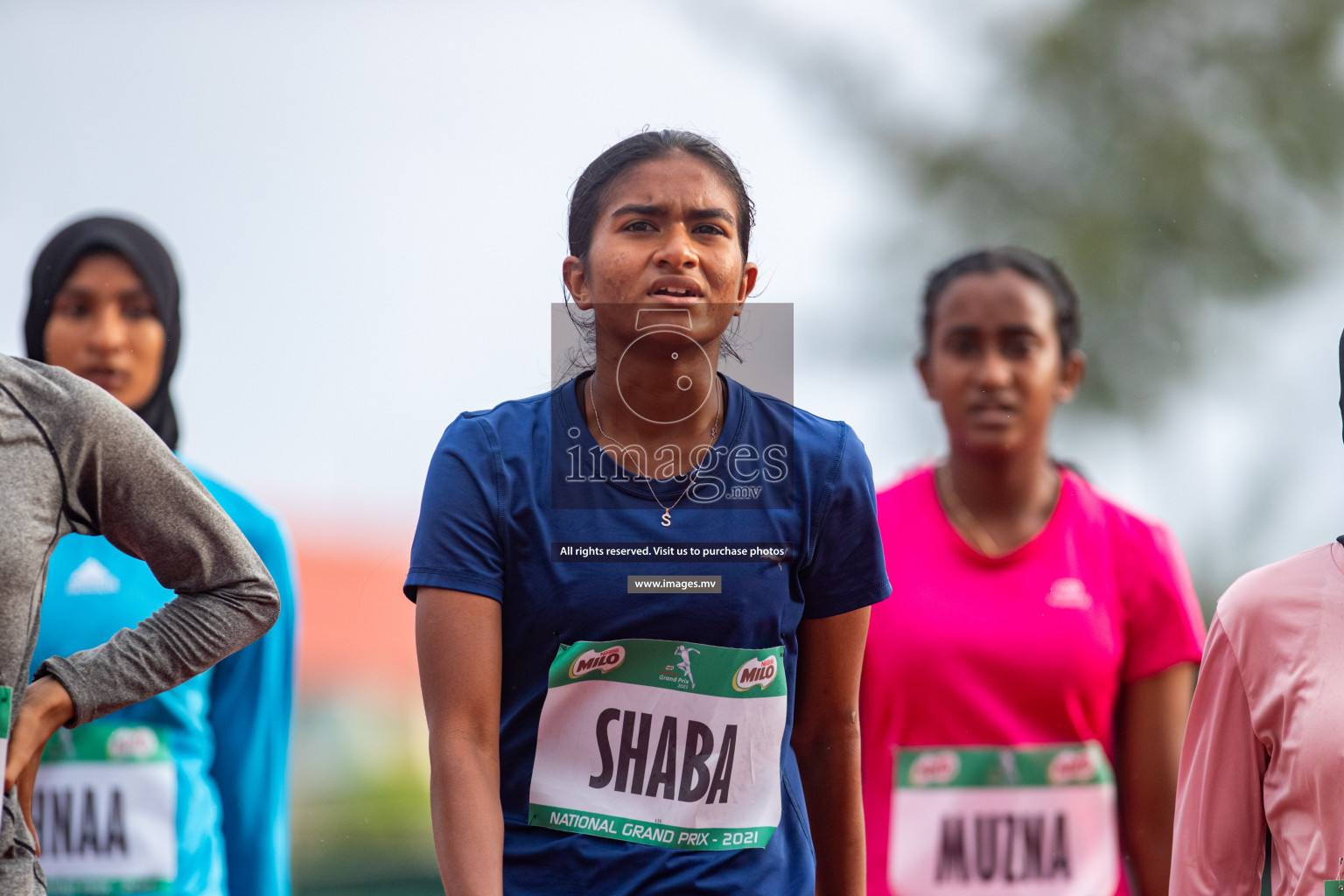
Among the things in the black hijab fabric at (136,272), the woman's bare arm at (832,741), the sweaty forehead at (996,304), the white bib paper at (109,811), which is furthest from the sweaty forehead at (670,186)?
the white bib paper at (109,811)

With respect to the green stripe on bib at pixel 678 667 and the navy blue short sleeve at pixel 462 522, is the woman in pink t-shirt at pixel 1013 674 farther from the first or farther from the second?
the navy blue short sleeve at pixel 462 522

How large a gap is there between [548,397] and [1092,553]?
1255mm

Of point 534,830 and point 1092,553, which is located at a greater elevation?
point 1092,553

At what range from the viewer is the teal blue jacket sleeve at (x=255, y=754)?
2865mm

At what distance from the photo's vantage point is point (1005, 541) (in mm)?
2932

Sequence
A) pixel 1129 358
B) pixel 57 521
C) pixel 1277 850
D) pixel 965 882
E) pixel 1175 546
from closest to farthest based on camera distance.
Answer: pixel 57 521, pixel 1277 850, pixel 965 882, pixel 1175 546, pixel 1129 358

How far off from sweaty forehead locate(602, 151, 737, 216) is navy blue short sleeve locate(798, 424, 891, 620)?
44 centimetres

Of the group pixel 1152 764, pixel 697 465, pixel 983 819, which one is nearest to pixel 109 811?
pixel 697 465

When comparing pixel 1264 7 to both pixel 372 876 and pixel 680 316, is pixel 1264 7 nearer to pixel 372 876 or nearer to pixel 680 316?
pixel 680 316

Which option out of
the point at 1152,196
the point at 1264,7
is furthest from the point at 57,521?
the point at 1264,7

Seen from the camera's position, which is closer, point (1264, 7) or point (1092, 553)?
point (1092, 553)

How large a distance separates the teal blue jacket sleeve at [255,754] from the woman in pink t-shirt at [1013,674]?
114 cm

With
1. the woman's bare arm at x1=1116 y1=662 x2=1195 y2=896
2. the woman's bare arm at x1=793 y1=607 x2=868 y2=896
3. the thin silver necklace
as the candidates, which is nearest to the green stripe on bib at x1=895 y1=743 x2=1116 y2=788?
the woman's bare arm at x1=1116 y1=662 x2=1195 y2=896

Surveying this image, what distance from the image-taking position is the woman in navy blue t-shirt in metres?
1.96
